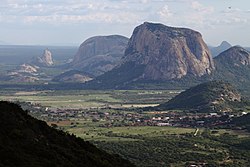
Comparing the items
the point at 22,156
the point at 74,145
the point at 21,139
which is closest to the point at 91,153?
the point at 74,145

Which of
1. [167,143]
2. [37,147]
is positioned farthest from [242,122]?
[37,147]

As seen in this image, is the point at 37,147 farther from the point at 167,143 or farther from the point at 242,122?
the point at 242,122

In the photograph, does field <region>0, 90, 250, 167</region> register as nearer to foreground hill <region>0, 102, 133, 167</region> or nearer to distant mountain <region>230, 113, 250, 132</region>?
→ distant mountain <region>230, 113, 250, 132</region>

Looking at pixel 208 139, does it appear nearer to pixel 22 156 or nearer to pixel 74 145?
pixel 74 145

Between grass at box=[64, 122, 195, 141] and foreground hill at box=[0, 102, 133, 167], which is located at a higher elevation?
foreground hill at box=[0, 102, 133, 167]

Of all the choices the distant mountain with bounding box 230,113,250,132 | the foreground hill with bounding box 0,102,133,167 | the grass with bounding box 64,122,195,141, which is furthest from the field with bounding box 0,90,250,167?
the foreground hill with bounding box 0,102,133,167

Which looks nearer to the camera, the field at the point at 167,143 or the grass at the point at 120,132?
the field at the point at 167,143

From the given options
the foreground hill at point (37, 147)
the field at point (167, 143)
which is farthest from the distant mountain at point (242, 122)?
the foreground hill at point (37, 147)

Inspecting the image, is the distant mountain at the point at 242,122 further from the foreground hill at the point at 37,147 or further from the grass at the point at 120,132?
the foreground hill at the point at 37,147
